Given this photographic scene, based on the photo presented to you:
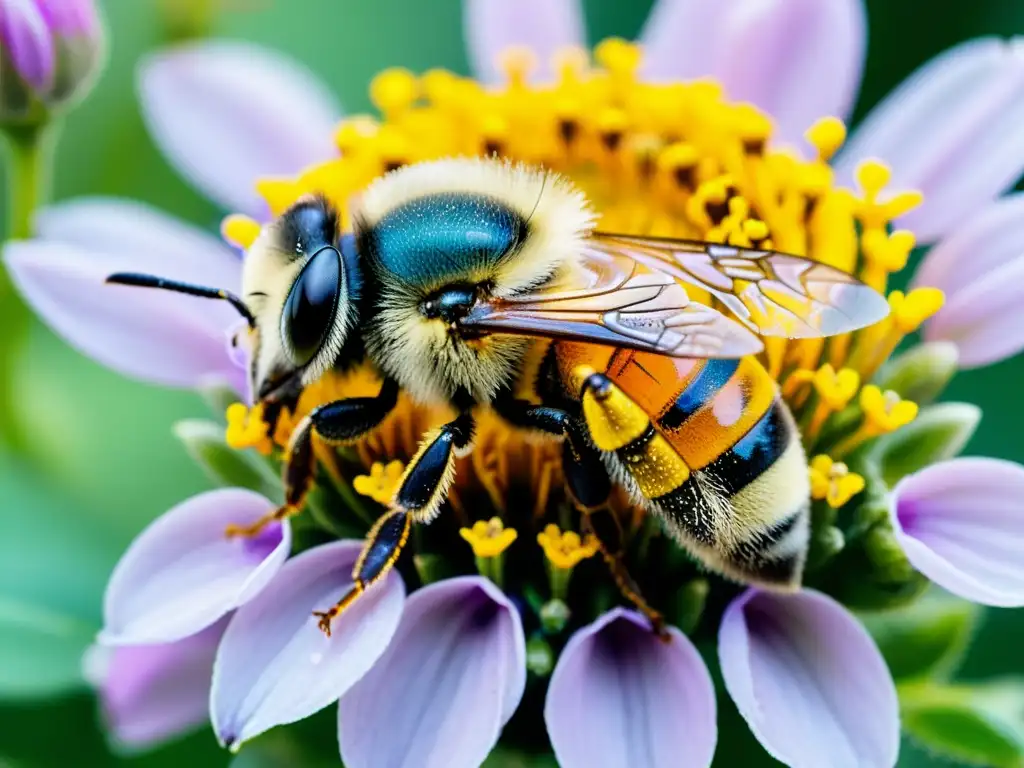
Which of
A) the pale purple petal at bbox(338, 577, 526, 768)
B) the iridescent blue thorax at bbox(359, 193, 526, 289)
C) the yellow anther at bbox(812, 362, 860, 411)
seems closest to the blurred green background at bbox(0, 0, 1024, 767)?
the pale purple petal at bbox(338, 577, 526, 768)

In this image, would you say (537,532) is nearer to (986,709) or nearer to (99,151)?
(986,709)

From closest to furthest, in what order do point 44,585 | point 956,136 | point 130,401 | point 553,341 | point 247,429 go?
point 553,341 → point 247,429 → point 956,136 → point 44,585 → point 130,401

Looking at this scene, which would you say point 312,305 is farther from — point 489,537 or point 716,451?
point 716,451

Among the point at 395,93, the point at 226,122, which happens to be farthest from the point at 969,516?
the point at 226,122

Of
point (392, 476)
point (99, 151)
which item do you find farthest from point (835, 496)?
point (99, 151)

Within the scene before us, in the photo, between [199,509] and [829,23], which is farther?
[829,23]
